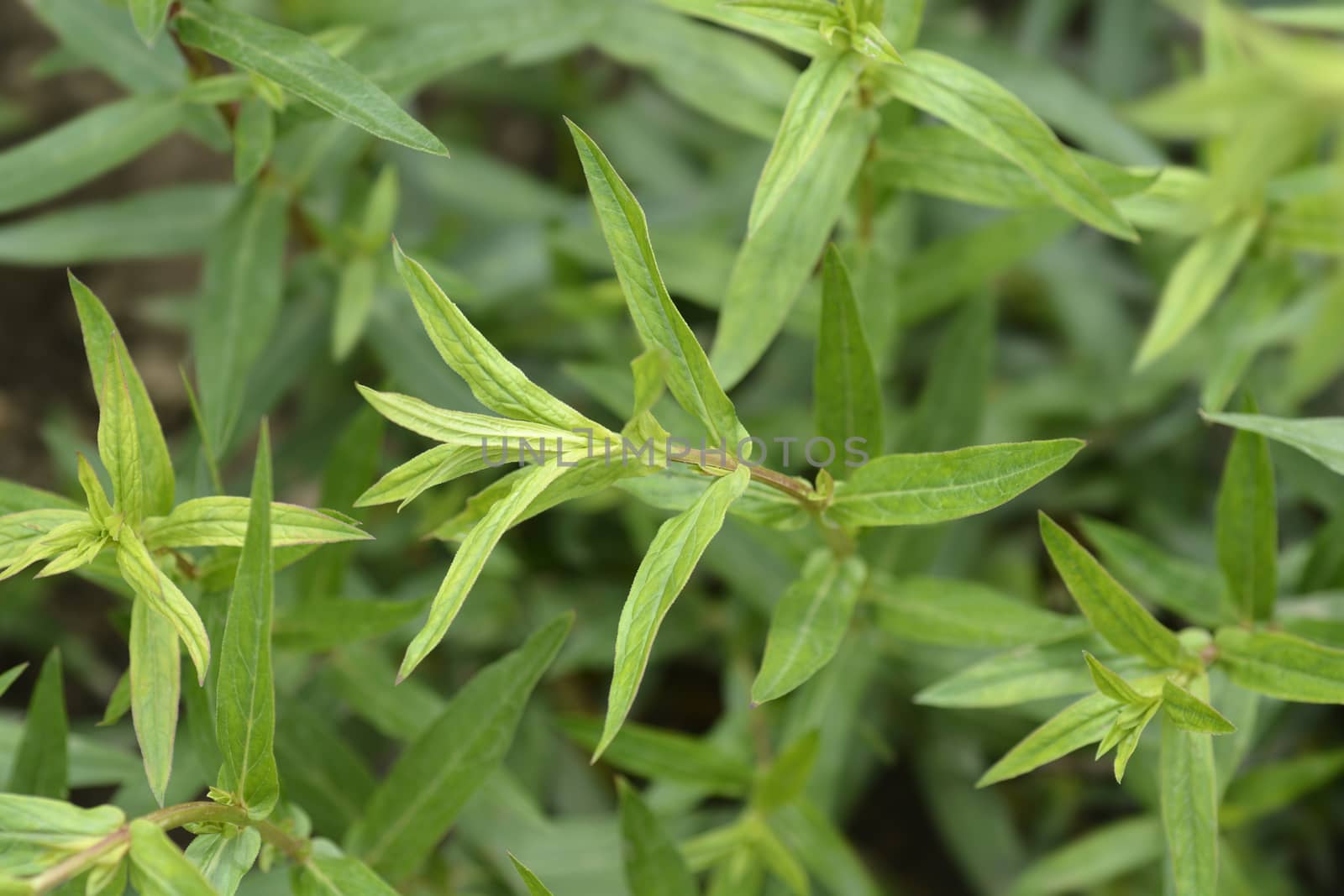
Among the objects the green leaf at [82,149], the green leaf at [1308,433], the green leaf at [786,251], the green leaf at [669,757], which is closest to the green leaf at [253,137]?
the green leaf at [82,149]

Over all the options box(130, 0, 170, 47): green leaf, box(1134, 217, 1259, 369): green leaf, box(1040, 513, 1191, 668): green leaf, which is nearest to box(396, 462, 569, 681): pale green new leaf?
box(1040, 513, 1191, 668): green leaf

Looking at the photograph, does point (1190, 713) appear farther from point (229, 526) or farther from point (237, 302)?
point (237, 302)

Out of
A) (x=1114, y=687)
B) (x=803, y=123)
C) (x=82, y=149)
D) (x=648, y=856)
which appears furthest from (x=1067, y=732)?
(x=82, y=149)

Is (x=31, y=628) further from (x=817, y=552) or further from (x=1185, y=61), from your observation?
(x=1185, y=61)

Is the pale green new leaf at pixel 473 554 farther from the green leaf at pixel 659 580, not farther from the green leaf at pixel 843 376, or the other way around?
the green leaf at pixel 843 376

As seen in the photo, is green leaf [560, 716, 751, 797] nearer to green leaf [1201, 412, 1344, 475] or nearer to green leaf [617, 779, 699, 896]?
green leaf [617, 779, 699, 896]
